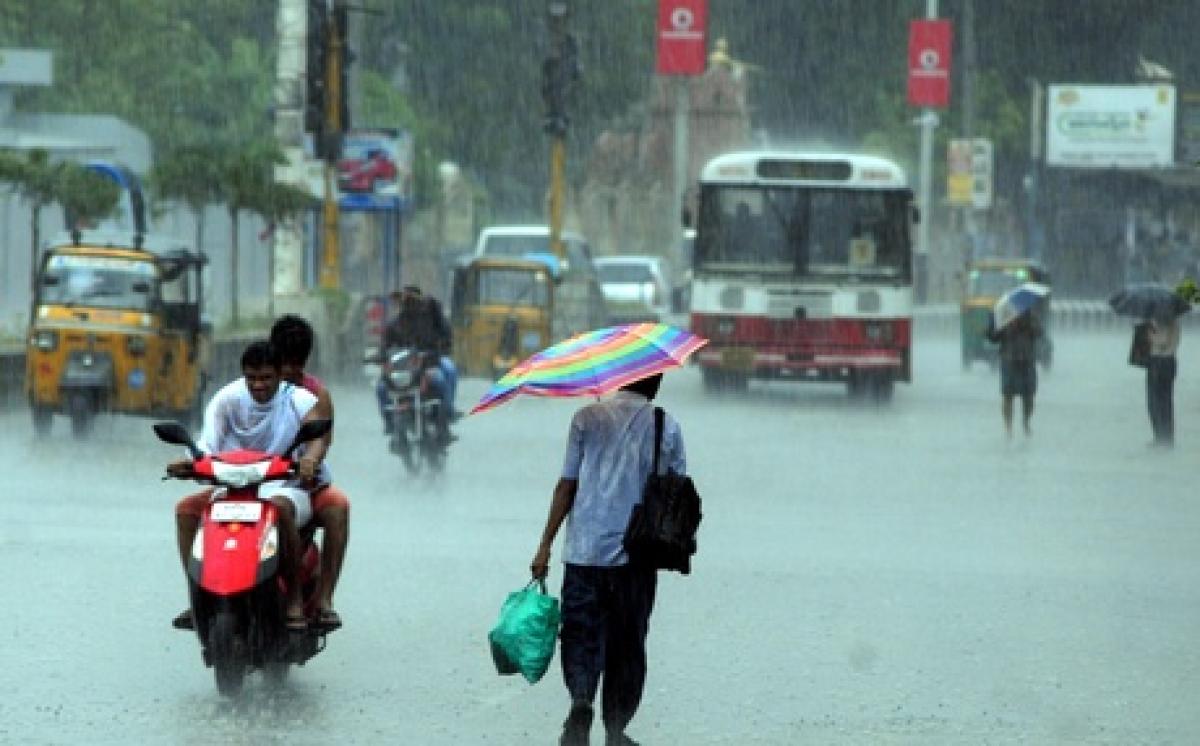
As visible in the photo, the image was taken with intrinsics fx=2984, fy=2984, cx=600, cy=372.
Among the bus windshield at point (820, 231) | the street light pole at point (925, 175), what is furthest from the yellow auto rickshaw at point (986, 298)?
the street light pole at point (925, 175)

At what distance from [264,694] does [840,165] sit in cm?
2208

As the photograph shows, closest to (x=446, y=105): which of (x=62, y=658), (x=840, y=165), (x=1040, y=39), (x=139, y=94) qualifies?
(x=139, y=94)

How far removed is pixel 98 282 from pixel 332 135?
12599 millimetres

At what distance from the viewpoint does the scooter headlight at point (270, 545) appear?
392 inches

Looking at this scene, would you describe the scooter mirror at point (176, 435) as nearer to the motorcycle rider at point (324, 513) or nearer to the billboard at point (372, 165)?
the motorcycle rider at point (324, 513)

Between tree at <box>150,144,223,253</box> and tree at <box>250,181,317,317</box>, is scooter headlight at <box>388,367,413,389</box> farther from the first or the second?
tree at <box>150,144,223,253</box>

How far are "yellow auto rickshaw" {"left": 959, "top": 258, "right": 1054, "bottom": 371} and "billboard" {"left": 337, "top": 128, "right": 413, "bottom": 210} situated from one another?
8.16 meters

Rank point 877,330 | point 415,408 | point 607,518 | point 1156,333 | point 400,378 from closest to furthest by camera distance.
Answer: point 607,518 < point 415,408 < point 400,378 < point 1156,333 < point 877,330

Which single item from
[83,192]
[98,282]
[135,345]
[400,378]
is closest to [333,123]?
[83,192]

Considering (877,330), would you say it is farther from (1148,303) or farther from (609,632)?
(609,632)

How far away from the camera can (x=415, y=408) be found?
21.1 meters

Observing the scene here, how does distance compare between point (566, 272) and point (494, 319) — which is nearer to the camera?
point (494, 319)

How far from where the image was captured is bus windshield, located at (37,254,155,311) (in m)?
23.5

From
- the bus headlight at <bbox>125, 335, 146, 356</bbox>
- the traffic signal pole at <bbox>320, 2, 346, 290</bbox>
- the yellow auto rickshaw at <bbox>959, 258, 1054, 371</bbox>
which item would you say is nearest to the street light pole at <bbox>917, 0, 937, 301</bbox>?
the yellow auto rickshaw at <bbox>959, 258, 1054, 371</bbox>
